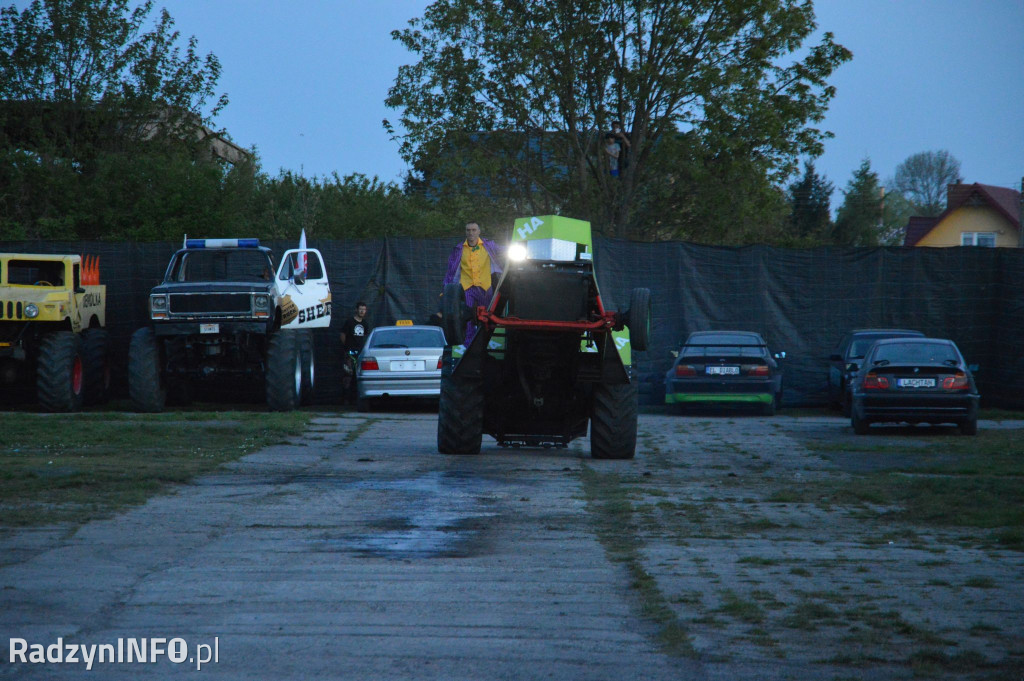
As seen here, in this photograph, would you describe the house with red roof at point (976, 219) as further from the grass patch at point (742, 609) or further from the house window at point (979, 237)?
the grass patch at point (742, 609)

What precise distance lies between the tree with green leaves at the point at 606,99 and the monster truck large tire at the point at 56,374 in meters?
14.4

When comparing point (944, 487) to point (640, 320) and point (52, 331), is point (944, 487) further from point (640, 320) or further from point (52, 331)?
point (52, 331)

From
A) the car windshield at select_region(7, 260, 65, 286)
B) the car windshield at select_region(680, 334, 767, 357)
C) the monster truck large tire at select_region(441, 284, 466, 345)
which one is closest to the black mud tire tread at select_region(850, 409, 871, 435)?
the car windshield at select_region(680, 334, 767, 357)

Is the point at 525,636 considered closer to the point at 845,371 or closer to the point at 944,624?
the point at 944,624

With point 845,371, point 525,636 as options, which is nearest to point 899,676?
point 525,636

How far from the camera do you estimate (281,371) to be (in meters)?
18.9

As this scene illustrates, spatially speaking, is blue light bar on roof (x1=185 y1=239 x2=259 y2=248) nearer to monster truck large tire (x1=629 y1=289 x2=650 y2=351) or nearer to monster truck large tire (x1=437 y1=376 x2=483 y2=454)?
monster truck large tire (x1=437 y1=376 x2=483 y2=454)

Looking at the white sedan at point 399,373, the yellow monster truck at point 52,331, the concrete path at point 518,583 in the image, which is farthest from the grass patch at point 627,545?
the yellow monster truck at point 52,331

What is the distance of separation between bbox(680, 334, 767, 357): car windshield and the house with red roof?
4851cm

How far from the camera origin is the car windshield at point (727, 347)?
20.5m

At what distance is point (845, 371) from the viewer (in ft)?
68.4

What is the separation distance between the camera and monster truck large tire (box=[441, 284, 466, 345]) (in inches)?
454

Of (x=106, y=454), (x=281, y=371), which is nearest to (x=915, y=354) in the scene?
(x=281, y=371)

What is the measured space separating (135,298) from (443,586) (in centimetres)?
1765
